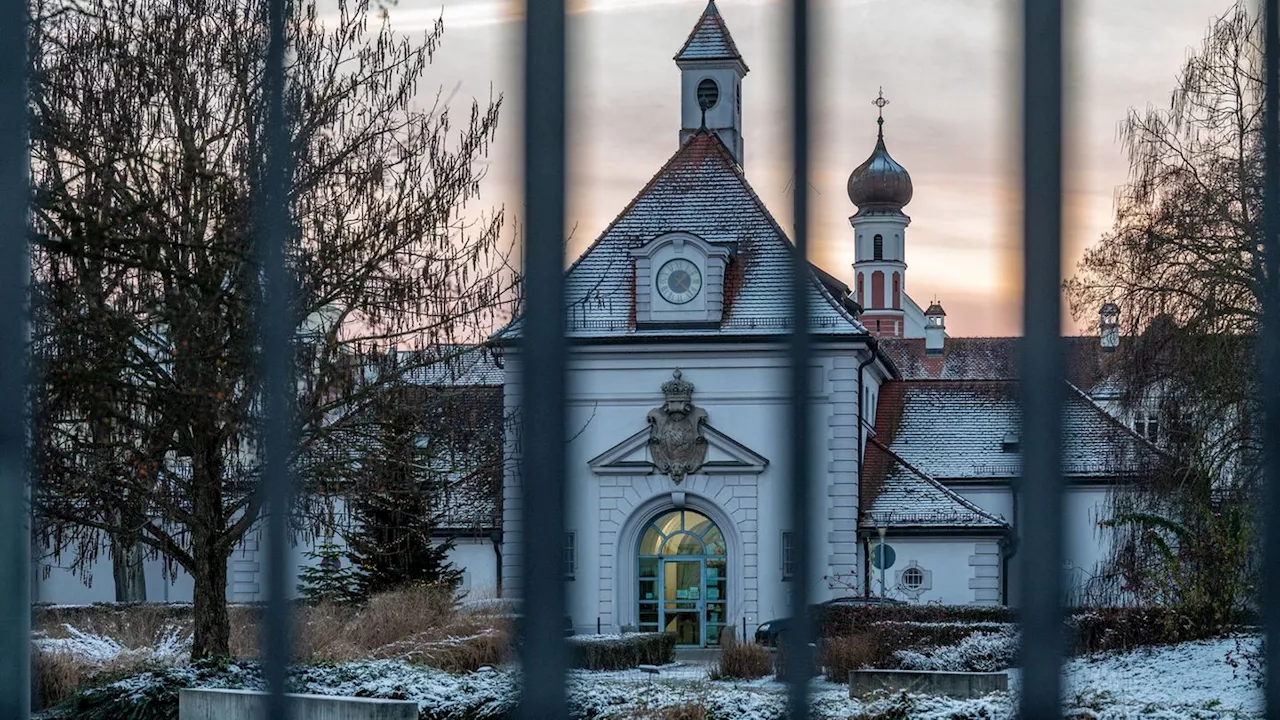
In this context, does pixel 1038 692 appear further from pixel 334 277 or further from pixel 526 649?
pixel 334 277

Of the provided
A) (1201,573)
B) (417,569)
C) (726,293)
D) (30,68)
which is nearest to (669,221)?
(726,293)

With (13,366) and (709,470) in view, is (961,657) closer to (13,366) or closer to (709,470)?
(709,470)

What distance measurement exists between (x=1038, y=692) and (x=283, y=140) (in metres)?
1.05

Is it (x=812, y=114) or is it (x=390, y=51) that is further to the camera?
(x=390, y=51)

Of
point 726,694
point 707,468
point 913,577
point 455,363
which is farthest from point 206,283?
point 913,577

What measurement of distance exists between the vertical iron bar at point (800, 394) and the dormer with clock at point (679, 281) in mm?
25251

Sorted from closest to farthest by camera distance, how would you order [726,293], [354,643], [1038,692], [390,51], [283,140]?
1. [1038,692]
2. [283,140]
3. [390,51]
4. [354,643]
5. [726,293]

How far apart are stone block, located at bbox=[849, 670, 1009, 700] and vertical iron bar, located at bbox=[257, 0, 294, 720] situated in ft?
32.4

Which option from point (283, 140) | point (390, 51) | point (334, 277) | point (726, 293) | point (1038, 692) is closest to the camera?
point (1038, 692)

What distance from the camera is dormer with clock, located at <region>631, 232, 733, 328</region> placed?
89.7 feet

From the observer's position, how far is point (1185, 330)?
48.8 ft

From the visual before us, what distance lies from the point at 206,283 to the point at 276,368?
339 cm

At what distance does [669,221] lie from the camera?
28.0m

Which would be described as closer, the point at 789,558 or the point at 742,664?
the point at 789,558
